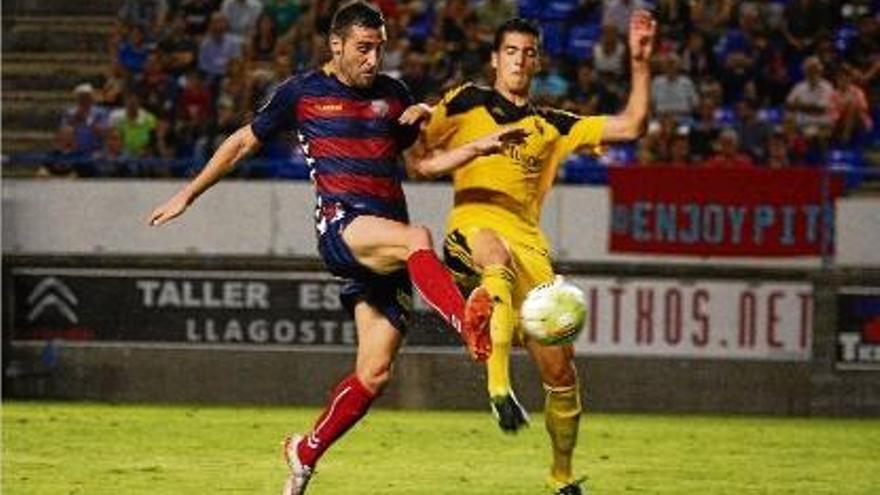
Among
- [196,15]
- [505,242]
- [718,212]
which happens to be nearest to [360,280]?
[505,242]

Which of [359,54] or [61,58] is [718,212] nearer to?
[61,58]

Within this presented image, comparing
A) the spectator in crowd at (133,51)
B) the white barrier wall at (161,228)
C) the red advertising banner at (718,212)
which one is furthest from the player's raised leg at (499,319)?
the spectator in crowd at (133,51)

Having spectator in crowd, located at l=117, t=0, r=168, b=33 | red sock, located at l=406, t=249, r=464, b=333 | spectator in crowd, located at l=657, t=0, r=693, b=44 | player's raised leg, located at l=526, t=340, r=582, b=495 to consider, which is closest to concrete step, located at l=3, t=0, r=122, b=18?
spectator in crowd, located at l=117, t=0, r=168, b=33

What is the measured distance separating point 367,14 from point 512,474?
11.8 feet

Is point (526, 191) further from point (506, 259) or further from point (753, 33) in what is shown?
point (753, 33)

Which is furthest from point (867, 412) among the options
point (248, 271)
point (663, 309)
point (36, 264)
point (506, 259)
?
point (506, 259)

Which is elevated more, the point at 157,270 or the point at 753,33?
→ the point at 753,33

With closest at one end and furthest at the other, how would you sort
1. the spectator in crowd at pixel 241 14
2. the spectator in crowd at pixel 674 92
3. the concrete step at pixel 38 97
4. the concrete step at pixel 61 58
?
the spectator in crowd at pixel 674 92, the spectator in crowd at pixel 241 14, the concrete step at pixel 38 97, the concrete step at pixel 61 58

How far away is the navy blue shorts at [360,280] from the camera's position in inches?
426

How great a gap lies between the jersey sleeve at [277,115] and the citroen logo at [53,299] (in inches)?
327

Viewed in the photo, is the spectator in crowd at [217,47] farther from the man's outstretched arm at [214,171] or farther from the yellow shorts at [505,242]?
the man's outstretched arm at [214,171]

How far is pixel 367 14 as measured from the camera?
1082 centimetres

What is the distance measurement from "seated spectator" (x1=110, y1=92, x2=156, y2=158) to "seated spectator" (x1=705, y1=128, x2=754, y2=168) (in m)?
4.81

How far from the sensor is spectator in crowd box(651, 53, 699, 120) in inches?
808
